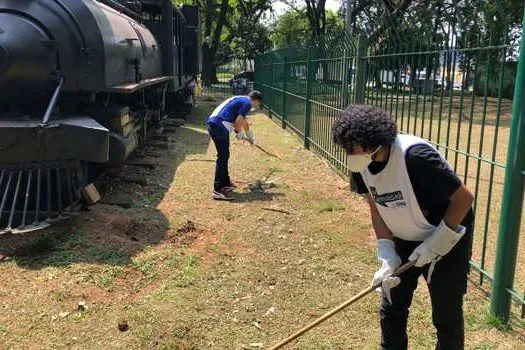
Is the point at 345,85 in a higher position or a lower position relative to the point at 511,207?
higher

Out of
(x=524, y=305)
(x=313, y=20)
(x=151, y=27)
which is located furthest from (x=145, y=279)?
(x=313, y=20)

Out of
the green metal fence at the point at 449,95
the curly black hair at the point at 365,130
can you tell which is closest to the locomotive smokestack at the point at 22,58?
the green metal fence at the point at 449,95

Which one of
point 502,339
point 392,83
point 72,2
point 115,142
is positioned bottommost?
point 502,339

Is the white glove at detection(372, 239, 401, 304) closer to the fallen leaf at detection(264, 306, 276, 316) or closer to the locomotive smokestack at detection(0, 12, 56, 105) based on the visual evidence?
the fallen leaf at detection(264, 306, 276, 316)

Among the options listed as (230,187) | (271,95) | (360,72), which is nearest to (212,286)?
(230,187)

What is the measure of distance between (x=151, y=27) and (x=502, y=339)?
9.30 m

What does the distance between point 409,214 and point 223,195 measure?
4452mm

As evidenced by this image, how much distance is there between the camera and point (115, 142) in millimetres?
6109

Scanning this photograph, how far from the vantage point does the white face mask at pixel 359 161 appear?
2468 millimetres

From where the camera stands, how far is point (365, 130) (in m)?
2.39

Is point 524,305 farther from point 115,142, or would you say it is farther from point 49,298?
point 115,142

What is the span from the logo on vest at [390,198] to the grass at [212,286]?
1223mm

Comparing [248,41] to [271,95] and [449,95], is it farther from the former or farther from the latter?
[449,95]

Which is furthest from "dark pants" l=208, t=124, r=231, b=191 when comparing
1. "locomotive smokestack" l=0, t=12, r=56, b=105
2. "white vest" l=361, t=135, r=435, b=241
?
"white vest" l=361, t=135, r=435, b=241
